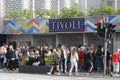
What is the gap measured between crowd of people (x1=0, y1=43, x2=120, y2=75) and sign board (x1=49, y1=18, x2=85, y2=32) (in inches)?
84.6

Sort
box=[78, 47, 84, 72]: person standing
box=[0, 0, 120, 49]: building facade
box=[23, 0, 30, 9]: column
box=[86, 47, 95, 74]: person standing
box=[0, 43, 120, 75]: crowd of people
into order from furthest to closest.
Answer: box=[23, 0, 30, 9]: column
box=[0, 0, 120, 49]: building facade
box=[78, 47, 84, 72]: person standing
box=[86, 47, 95, 74]: person standing
box=[0, 43, 120, 75]: crowd of people

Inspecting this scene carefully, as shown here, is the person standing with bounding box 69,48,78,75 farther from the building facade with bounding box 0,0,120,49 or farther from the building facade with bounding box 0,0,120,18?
the building facade with bounding box 0,0,120,18

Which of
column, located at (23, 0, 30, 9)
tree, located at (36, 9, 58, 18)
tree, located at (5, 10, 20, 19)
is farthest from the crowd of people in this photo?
column, located at (23, 0, 30, 9)

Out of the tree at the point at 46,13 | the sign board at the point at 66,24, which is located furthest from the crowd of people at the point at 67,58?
the tree at the point at 46,13

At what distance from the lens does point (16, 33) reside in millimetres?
34750

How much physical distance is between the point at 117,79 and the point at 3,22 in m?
13.2

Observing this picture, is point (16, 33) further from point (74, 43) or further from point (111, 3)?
point (111, 3)

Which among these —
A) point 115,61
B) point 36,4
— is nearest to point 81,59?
point 115,61

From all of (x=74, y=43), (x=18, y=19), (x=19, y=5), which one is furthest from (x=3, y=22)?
(x=74, y=43)

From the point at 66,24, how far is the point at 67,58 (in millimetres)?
3891

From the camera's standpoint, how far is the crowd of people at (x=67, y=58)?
2778cm

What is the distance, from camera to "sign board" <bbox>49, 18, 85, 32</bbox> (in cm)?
3153

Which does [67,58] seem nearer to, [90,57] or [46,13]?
[90,57]

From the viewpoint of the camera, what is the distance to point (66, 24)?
32.2m
